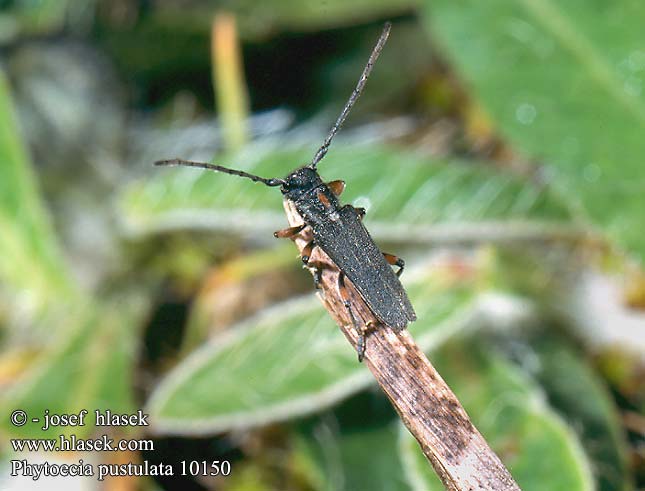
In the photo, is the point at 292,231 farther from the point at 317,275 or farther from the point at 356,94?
the point at 356,94

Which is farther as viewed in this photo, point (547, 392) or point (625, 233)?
point (547, 392)

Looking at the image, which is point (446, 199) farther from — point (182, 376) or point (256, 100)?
point (256, 100)

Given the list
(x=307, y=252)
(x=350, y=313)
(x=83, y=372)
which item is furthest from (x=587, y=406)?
(x=83, y=372)

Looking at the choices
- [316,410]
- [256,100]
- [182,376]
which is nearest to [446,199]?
[316,410]

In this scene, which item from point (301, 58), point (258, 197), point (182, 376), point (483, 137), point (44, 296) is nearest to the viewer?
point (182, 376)

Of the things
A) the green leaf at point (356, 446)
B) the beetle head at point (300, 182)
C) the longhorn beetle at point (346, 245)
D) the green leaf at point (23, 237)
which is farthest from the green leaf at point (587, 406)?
the green leaf at point (23, 237)

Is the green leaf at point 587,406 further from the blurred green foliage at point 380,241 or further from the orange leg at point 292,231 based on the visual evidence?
the orange leg at point 292,231

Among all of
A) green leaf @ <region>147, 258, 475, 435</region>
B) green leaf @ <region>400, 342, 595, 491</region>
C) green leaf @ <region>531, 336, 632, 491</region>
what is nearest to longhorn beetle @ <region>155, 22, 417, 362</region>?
green leaf @ <region>147, 258, 475, 435</region>
